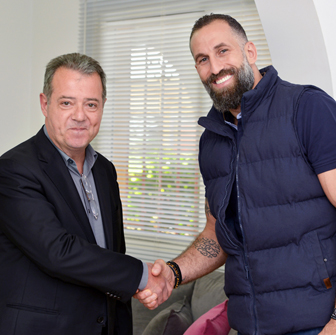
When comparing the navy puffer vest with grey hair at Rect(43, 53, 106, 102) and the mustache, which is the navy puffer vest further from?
grey hair at Rect(43, 53, 106, 102)

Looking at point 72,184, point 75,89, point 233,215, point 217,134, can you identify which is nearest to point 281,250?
point 233,215

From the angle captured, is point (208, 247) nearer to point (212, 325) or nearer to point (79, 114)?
point (212, 325)

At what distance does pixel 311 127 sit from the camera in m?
1.36

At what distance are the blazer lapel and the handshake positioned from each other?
1.14ft

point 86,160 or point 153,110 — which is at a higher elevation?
point 153,110

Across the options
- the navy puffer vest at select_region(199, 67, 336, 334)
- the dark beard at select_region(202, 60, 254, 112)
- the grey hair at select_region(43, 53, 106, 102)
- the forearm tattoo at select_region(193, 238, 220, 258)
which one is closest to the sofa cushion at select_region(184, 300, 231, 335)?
the forearm tattoo at select_region(193, 238, 220, 258)

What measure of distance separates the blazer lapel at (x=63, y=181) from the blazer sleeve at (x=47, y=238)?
0.04 meters

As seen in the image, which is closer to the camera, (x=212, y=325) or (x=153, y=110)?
(x=212, y=325)

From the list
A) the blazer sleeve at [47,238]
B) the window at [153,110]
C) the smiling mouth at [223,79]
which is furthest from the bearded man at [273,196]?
the window at [153,110]

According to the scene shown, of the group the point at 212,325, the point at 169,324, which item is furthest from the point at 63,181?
the point at 169,324

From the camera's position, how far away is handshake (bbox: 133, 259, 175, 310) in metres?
1.78

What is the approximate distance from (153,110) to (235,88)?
2.14 meters

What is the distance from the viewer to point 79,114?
1696mm

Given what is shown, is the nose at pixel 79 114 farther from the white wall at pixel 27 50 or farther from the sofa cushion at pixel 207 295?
the white wall at pixel 27 50
